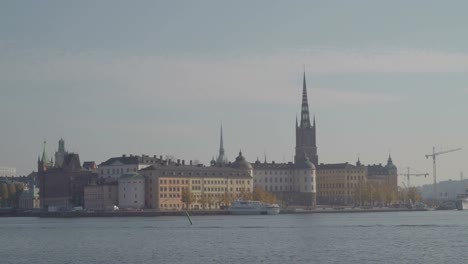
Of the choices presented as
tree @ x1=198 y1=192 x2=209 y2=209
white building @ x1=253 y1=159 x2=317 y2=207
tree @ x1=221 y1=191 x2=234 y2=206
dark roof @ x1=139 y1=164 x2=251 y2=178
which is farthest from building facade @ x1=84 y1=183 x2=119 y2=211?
white building @ x1=253 y1=159 x2=317 y2=207

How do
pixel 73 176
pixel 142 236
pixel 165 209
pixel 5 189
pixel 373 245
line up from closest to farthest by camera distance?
1. pixel 373 245
2. pixel 142 236
3. pixel 165 209
4. pixel 73 176
5. pixel 5 189

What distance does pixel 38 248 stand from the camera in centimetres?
6312

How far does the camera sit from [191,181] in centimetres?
14900

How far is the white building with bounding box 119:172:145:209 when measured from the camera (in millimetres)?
143000

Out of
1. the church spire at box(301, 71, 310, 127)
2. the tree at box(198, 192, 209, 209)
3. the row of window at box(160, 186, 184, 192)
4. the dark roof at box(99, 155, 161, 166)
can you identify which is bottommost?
the tree at box(198, 192, 209, 209)

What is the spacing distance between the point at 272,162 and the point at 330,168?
1080 cm

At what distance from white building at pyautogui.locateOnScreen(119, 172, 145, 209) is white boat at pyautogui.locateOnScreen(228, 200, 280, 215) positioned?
13390mm

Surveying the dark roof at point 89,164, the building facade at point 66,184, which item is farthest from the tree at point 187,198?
the dark roof at point 89,164

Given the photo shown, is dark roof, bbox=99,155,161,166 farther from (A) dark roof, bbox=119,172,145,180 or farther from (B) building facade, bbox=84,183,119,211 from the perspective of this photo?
(A) dark roof, bbox=119,172,145,180

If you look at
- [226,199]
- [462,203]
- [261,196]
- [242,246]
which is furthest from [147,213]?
[462,203]

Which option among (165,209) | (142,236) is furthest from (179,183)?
(142,236)

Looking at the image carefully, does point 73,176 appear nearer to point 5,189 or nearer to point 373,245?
point 5,189

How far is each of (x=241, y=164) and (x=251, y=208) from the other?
25.1 meters

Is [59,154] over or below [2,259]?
over
